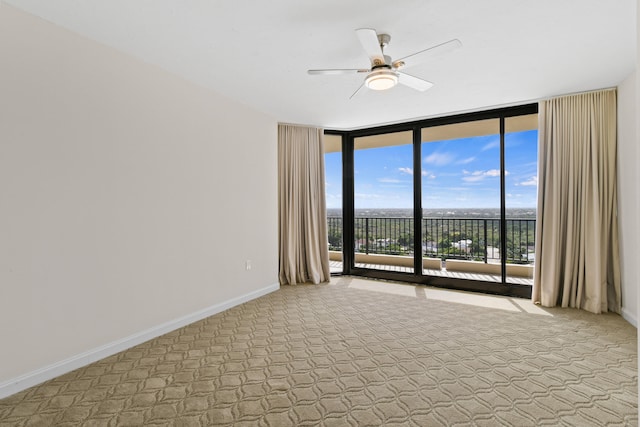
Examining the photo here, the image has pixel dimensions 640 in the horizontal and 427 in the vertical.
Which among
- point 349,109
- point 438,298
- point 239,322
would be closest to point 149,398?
point 239,322

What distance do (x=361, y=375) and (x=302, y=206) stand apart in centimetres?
300

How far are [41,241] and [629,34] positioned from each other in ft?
14.8

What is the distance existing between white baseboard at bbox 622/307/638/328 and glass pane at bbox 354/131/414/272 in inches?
98.9

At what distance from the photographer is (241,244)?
3844mm

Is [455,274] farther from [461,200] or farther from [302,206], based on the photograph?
[302,206]

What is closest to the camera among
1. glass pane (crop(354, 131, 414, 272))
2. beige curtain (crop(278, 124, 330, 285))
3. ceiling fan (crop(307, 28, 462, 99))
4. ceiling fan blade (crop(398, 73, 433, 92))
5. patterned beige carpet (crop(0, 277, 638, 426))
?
patterned beige carpet (crop(0, 277, 638, 426))

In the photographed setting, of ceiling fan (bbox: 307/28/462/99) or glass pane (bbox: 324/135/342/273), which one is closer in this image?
ceiling fan (bbox: 307/28/462/99)

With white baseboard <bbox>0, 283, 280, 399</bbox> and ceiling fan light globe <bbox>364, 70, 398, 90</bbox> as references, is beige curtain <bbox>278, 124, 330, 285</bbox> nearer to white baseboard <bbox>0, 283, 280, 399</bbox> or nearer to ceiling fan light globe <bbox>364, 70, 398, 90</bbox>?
white baseboard <bbox>0, 283, 280, 399</bbox>

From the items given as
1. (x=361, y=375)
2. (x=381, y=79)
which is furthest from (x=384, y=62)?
(x=361, y=375)

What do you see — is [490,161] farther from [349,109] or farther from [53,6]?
[53,6]

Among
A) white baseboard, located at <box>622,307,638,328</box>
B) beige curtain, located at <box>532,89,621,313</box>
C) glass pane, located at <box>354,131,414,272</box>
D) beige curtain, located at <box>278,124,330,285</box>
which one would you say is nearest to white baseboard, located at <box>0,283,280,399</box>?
beige curtain, located at <box>278,124,330,285</box>

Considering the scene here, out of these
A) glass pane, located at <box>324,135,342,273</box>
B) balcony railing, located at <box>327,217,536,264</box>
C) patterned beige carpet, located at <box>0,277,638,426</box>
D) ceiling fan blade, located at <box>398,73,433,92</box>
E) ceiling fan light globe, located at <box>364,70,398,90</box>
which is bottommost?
patterned beige carpet, located at <box>0,277,638,426</box>

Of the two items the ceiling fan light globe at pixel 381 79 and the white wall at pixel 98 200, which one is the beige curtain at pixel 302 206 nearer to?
the white wall at pixel 98 200

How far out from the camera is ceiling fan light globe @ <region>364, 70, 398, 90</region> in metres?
2.38
